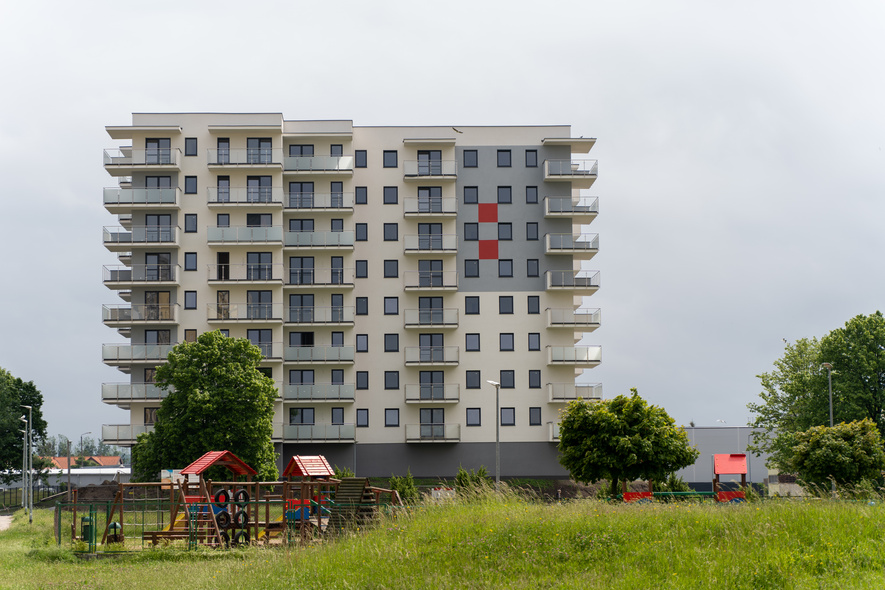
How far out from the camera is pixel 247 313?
230 feet

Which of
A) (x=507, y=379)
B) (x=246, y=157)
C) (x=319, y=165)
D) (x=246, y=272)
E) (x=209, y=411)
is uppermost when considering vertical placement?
(x=246, y=157)

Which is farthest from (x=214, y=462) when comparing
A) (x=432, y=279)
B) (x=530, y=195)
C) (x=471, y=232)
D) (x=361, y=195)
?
(x=530, y=195)

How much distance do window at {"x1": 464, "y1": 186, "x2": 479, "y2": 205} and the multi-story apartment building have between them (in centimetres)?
12

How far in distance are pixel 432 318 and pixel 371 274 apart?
6.33m

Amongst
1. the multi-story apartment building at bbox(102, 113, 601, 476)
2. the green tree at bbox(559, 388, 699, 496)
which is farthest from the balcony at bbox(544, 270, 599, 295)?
the green tree at bbox(559, 388, 699, 496)

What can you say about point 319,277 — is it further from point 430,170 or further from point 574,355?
point 574,355

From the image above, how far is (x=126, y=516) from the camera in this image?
4594 cm

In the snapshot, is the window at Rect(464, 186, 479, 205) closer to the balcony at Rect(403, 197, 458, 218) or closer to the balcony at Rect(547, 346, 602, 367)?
the balcony at Rect(403, 197, 458, 218)

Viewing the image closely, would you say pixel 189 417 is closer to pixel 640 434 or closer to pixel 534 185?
pixel 640 434

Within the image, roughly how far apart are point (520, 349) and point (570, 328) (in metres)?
4.40

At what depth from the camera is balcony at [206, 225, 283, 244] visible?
70.4m

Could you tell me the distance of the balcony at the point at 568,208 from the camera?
240 feet

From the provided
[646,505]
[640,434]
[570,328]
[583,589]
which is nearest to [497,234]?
[570,328]

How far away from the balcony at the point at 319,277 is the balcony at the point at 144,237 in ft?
31.3
